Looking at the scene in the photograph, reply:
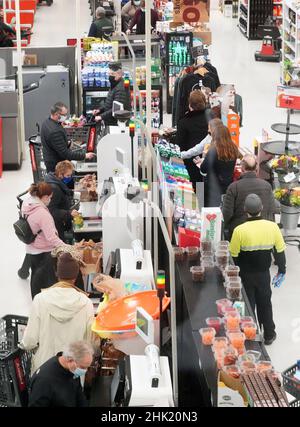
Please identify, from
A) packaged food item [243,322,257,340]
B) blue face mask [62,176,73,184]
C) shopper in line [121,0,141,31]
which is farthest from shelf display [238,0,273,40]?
packaged food item [243,322,257,340]

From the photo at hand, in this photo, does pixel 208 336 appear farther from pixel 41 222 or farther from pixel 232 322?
pixel 41 222

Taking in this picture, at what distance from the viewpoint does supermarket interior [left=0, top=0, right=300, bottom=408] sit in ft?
19.2

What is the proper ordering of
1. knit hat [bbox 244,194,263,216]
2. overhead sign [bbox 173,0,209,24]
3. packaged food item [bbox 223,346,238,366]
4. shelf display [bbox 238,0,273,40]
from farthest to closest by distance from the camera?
shelf display [bbox 238,0,273,40]
overhead sign [bbox 173,0,209,24]
knit hat [bbox 244,194,263,216]
packaged food item [bbox 223,346,238,366]

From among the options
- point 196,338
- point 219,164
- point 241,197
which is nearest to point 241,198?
point 241,197

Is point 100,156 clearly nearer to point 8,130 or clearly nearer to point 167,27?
point 8,130

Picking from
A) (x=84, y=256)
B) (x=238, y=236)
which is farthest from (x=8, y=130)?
(x=238, y=236)

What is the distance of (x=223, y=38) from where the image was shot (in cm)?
2197

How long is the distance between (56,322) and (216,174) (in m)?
3.69

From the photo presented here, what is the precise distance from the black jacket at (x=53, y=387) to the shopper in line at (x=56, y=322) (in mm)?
571

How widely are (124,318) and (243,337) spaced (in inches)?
32.8

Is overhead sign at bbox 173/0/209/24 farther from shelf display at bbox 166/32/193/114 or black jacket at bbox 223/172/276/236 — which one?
black jacket at bbox 223/172/276/236

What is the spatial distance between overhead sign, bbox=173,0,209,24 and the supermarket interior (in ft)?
3.55

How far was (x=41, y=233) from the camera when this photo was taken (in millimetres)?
8086

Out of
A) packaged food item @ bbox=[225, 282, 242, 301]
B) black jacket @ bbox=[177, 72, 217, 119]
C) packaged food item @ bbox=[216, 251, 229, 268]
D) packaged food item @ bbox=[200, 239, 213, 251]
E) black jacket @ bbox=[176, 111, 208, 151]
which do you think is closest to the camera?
packaged food item @ bbox=[225, 282, 242, 301]
